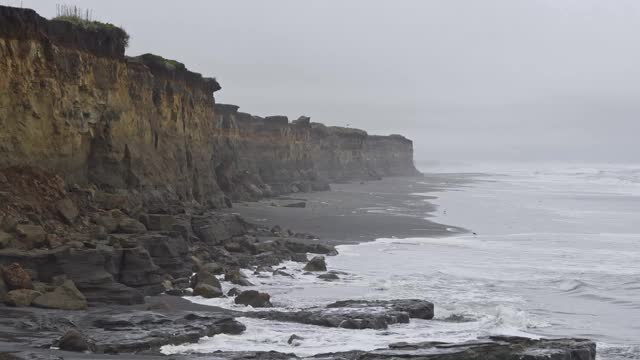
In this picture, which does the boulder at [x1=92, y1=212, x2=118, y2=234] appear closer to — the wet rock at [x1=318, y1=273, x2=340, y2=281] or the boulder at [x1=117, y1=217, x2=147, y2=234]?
the boulder at [x1=117, y1=217, x2=147, y2=234]

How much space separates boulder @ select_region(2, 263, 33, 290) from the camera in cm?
1540

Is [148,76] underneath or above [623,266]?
above

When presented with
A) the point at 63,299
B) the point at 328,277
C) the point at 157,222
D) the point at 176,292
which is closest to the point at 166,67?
the point at 157,222

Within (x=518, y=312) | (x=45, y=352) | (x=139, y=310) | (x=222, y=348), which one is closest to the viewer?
(x=45, y=352)

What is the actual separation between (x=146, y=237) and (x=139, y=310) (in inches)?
183

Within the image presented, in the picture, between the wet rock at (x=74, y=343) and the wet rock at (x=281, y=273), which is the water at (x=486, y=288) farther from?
the wet rock at (x=74, y=343)

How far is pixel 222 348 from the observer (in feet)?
45.3

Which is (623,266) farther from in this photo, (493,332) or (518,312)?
(493,332)

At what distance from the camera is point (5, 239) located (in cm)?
1664

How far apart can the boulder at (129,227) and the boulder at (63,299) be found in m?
4.85

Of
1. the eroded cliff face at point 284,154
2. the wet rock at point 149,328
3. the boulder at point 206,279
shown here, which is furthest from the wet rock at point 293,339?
the eroded cliff face at point 284,154

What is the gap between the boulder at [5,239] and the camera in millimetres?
16516

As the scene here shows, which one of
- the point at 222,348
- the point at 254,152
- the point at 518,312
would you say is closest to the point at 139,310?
the point at 222,348

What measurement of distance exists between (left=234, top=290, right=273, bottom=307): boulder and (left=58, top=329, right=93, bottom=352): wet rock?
18.8ft
